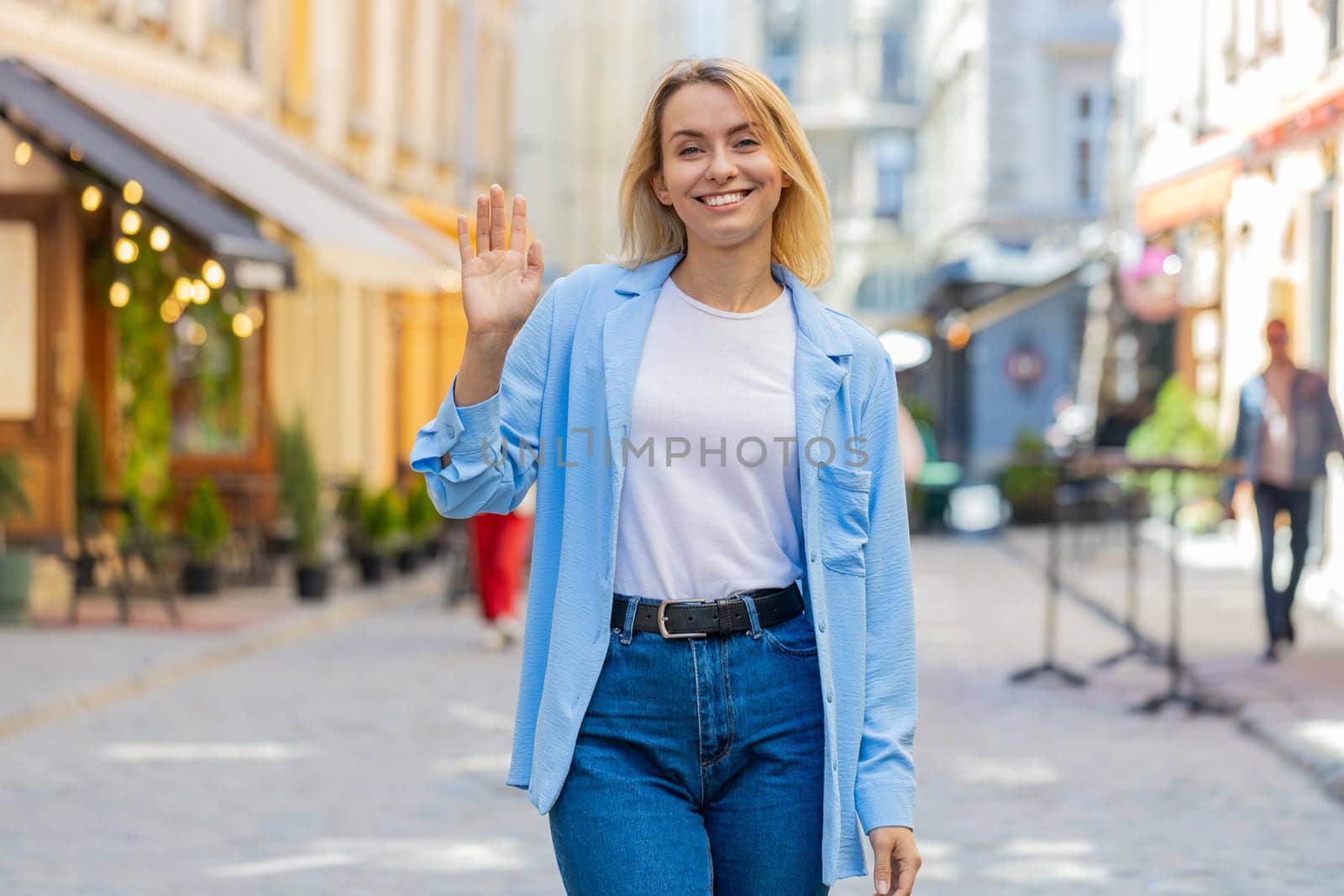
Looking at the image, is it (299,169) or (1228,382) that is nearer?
(299,169)

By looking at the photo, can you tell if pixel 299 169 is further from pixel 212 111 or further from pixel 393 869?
pixel 393 869

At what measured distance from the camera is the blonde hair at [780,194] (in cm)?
308

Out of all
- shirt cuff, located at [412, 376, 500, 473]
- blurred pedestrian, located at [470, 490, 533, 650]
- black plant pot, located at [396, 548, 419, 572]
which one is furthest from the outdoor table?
black plant pot, located at [396, 548, 419, 572]

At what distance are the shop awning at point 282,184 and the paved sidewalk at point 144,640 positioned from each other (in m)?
2.53

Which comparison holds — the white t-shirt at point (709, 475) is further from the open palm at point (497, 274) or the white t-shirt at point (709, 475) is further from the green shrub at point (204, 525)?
the green shrub at point (204, 525)

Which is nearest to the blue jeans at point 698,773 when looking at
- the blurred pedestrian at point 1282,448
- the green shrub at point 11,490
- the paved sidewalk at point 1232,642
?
the paved sidewalk at point 1232,642

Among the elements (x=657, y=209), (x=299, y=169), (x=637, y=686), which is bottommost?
(x=637, y=686)

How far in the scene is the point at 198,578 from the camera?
16031 mm

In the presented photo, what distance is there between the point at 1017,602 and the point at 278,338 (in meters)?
8.16

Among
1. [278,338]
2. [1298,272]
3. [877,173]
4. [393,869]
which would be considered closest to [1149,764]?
[393,869]

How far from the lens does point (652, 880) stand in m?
2.91

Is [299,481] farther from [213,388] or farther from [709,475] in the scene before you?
[709,475]

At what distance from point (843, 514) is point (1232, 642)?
10.9 metres

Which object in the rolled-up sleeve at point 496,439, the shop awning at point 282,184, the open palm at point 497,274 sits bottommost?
the rolled-up sleeve at point 496,439
